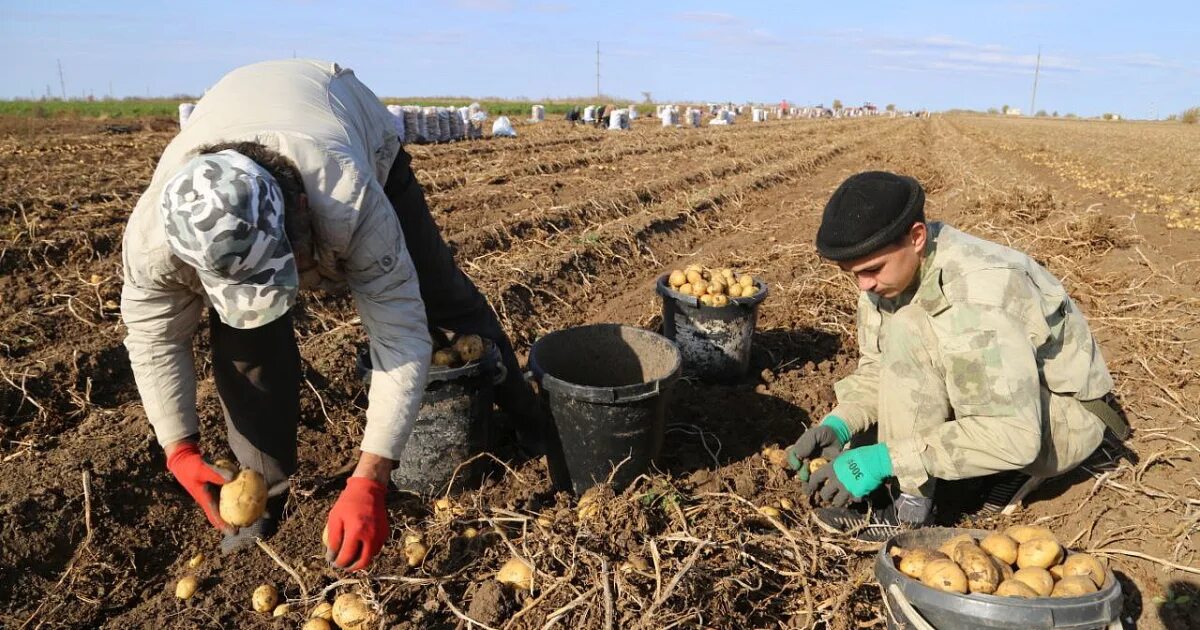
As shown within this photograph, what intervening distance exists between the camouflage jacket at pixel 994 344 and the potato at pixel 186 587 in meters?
2.55

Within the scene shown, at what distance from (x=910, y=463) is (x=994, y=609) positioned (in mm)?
730

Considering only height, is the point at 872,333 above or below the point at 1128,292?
above

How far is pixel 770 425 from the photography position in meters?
3.73

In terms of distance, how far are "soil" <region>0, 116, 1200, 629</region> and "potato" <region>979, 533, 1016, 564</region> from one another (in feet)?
1.25

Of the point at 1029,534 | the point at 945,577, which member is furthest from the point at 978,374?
the point at 945,577

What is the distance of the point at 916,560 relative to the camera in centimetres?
196

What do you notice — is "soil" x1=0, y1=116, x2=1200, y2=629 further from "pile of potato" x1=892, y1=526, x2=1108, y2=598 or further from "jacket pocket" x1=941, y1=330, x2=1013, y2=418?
"jacket pocket" x1=941, y1=330, x2=1013, y2=418

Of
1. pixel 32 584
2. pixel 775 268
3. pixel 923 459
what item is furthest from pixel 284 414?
pixel 775 268

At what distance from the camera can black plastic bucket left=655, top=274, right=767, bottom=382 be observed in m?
3.96

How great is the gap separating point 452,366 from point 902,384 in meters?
1.79

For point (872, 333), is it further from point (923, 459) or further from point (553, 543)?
point (553, 543)

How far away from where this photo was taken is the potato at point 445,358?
294cm

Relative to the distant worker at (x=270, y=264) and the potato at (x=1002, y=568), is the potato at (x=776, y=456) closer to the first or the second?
the potato at (x=1002, y=568)

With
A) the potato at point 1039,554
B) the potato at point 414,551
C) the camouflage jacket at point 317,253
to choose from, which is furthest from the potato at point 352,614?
the potato at point 1039,554
